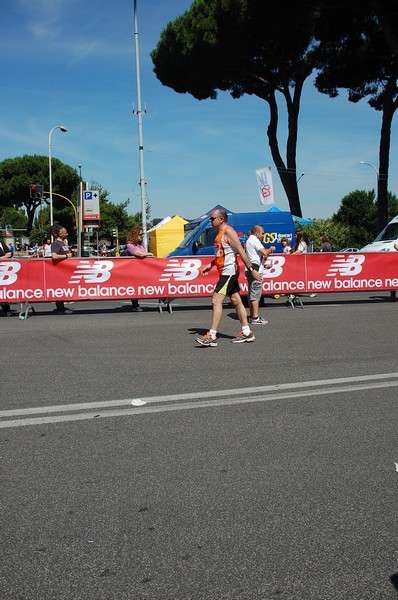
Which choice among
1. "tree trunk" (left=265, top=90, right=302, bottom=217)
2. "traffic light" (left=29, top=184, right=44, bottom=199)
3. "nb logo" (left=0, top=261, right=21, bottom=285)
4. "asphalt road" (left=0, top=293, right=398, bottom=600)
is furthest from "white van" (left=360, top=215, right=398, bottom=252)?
"traffic light" (left=29, top=184, right=44, bottom=199)

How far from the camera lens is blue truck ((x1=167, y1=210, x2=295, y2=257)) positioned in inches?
870

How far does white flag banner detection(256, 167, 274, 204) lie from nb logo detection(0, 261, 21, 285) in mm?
20033

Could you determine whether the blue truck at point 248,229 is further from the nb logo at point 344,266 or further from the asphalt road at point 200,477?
the asphalt road at point 200,477

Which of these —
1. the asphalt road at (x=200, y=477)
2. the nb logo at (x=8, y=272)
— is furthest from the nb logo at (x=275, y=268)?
the asphalt road at (x=200, y=477)

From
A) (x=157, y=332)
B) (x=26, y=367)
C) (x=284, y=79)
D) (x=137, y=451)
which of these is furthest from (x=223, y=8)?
(x=137, y=451)

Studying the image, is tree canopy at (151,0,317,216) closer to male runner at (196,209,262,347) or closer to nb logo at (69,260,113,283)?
nb logo at (69,260,113,283)

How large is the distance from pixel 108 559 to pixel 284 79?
120ft

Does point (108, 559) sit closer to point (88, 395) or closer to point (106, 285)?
point (88, 395)

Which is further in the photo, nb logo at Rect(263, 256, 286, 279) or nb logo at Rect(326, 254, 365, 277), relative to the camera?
nb logo at Rect(326, 254, 365, 277)

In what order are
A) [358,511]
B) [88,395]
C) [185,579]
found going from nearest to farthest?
[185,579] < [358,511] < [88,395]

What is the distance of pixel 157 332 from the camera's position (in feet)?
32.4

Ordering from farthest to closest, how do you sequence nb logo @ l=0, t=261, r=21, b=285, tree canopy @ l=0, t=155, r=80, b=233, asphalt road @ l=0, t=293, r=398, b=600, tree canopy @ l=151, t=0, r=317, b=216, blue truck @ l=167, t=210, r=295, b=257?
tree canopy @ l=0, t=155, r=80, b=233, tree canopy @ l=151, t=0, r=317, b=216, blue truck @ l=167, t=210, r=295, b=257, nb logo @ l=0, t=261, r=21, b=285, asphalt road @ l=0, t=293, r=398, b=600

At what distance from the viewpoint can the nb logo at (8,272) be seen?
12.7 m

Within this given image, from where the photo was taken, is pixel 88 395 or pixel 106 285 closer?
pixel 88 395
